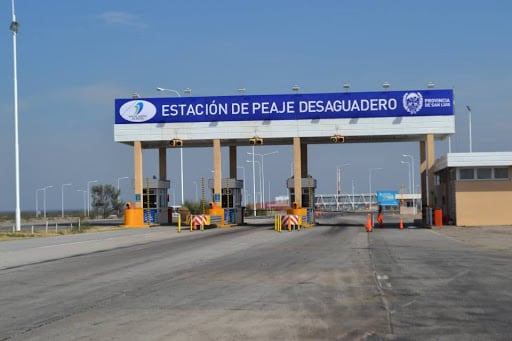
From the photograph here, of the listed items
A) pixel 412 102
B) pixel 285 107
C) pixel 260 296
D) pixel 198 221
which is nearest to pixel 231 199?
pixel 285 107

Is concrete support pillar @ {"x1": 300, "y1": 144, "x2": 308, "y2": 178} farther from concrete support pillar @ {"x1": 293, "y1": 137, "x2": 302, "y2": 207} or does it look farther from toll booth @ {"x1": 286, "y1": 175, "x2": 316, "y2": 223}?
concrete support pillar @ {"x1": 293, "y1": 137, "x2": 302, "y2": 207}

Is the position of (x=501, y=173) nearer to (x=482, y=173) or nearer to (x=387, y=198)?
(x=482, y=173)

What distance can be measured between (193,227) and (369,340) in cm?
3708

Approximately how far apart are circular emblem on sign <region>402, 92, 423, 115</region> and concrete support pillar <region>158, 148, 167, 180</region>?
65.3ft

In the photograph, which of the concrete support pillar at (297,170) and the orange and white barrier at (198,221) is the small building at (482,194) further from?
the orange and white barrier at (198,221)

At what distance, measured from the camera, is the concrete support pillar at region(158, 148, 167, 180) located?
55.9 meters

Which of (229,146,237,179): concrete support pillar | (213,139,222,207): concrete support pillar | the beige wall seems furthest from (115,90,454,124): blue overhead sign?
(229,146,237,179): concrete support pillar

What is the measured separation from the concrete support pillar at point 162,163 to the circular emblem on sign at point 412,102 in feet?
65.3

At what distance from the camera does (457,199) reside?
42.3 meters

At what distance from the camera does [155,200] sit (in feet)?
175

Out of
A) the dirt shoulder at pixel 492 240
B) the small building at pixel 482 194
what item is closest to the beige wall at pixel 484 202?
the small building at pixel 482 194

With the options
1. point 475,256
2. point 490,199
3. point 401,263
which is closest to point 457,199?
point 490,199

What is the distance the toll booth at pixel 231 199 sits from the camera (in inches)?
2057

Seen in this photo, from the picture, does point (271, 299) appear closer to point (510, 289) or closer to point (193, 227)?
point (510, 289)
